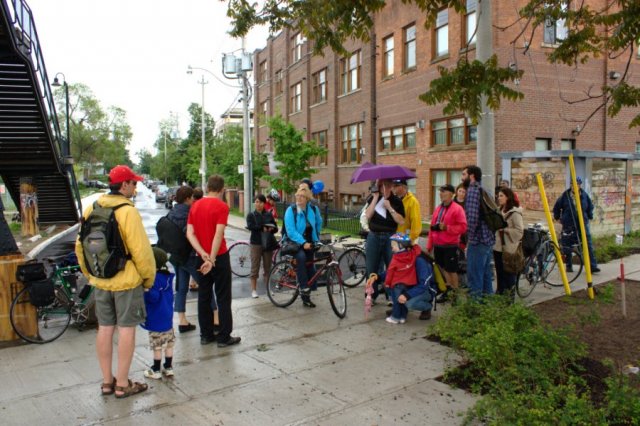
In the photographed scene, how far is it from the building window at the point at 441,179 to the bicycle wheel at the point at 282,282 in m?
14.1

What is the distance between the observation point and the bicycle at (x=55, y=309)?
606 cm

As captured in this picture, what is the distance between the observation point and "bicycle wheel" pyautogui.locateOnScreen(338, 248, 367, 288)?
9.70 meters

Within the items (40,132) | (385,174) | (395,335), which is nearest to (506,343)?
(395,335)

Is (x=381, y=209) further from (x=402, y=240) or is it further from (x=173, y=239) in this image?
(x=173, y=239)

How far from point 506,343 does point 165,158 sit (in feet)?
262

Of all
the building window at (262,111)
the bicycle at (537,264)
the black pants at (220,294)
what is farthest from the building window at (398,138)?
the building window at (262,111)

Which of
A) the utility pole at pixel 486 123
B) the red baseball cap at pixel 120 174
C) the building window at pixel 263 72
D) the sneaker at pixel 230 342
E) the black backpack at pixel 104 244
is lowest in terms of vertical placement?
the sneaker at pixel 230 342

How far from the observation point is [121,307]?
4.55 metres

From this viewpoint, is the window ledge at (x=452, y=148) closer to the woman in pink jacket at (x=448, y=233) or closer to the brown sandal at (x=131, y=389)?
the woman in pink jacket at (x=448, y=233)

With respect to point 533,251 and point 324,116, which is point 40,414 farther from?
point 324,116

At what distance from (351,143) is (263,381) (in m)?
24.8

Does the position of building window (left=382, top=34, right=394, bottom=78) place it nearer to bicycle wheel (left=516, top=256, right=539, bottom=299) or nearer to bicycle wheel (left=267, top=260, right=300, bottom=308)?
bicycle wheel (left=516, top=256, right=539, bottom=299)

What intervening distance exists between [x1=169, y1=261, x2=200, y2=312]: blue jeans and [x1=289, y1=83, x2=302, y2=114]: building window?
29536 mm

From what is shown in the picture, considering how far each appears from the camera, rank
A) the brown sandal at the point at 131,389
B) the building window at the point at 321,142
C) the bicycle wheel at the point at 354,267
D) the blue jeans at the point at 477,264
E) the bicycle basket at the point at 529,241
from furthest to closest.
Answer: the building window at the point at 321,142 → the bicycle wheel at the point at 354,267 → the bicycle basket at the point at 529,241 → the blue jeans at the point at 477,264 → the brown sandal at the point at 131,389
